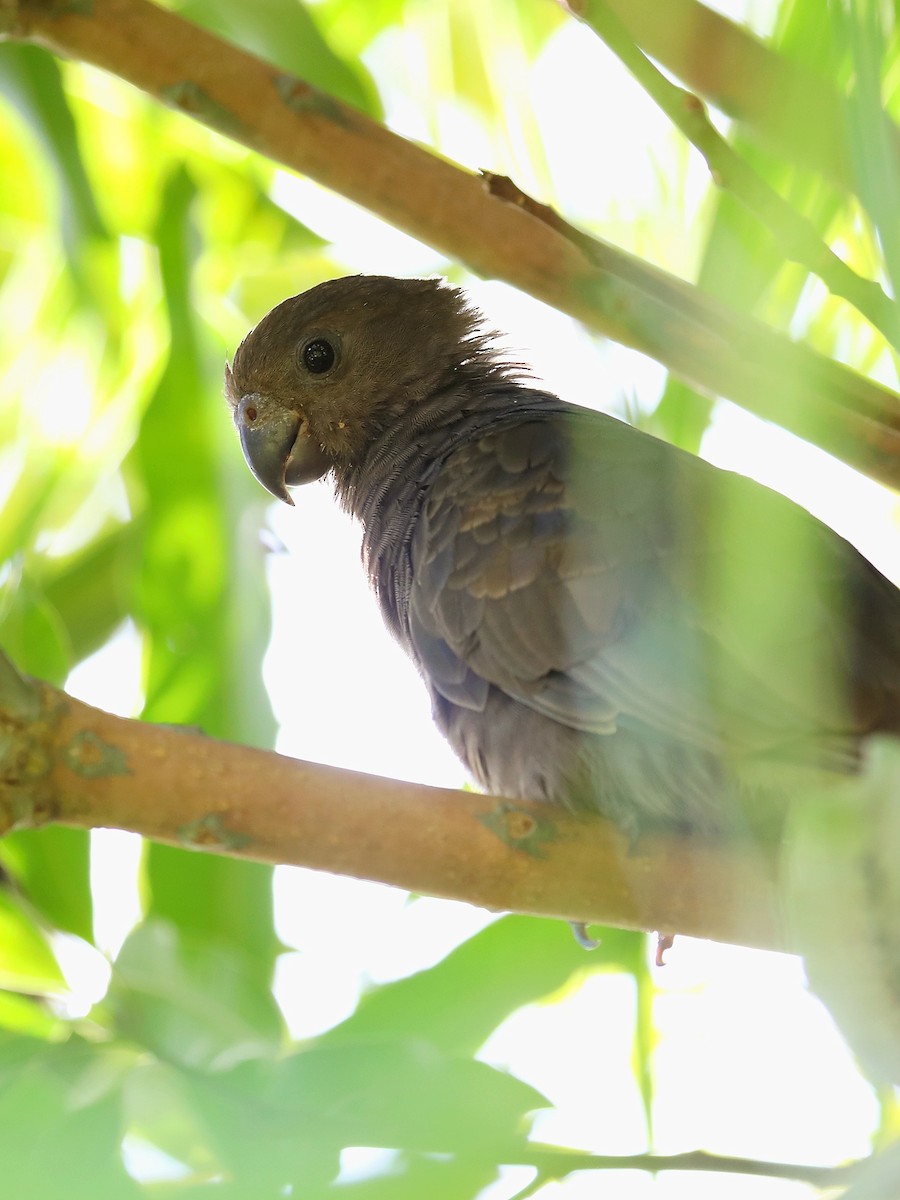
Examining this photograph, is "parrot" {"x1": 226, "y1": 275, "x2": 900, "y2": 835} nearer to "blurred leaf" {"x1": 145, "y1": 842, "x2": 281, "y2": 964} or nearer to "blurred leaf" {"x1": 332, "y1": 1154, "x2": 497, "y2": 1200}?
"blurred leaf" {"x1": 145, "y1": 842, "x2": 281, "y2": 964}

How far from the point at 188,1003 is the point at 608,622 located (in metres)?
0.84

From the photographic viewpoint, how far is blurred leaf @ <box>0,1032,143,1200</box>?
0.98 metres

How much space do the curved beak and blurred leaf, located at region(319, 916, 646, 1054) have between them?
1166 millimetres

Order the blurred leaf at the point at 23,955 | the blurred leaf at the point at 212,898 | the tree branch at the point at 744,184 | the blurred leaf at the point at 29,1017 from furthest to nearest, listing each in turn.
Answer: the blurred leaf at the point at 212,898 → the blurred leaf at the point at 23,955 → the blurred leaf at the point at 29,1017 → the tree branch at the point at 744,184

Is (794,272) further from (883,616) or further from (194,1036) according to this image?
(194,1036)

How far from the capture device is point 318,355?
2.80 metres

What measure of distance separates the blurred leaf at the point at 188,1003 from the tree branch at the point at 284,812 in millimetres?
221

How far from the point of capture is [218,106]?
79.7 inches

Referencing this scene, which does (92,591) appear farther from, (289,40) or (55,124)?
(289,40)

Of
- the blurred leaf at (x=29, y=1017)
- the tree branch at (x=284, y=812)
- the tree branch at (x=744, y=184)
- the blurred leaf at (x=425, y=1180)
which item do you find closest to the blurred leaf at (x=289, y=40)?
the tree branch at (x=744, y=184)

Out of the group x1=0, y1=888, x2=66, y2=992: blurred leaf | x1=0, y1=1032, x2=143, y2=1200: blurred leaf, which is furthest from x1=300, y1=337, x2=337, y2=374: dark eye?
x1=0, y1=1032, x2=143, y2=1200: blurred leaf

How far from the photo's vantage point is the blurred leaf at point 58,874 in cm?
198

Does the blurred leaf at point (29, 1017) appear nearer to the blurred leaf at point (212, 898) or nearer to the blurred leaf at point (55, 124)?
the blurred leaf at point (212, 898)

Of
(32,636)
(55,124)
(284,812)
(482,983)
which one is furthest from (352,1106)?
(55,124)
